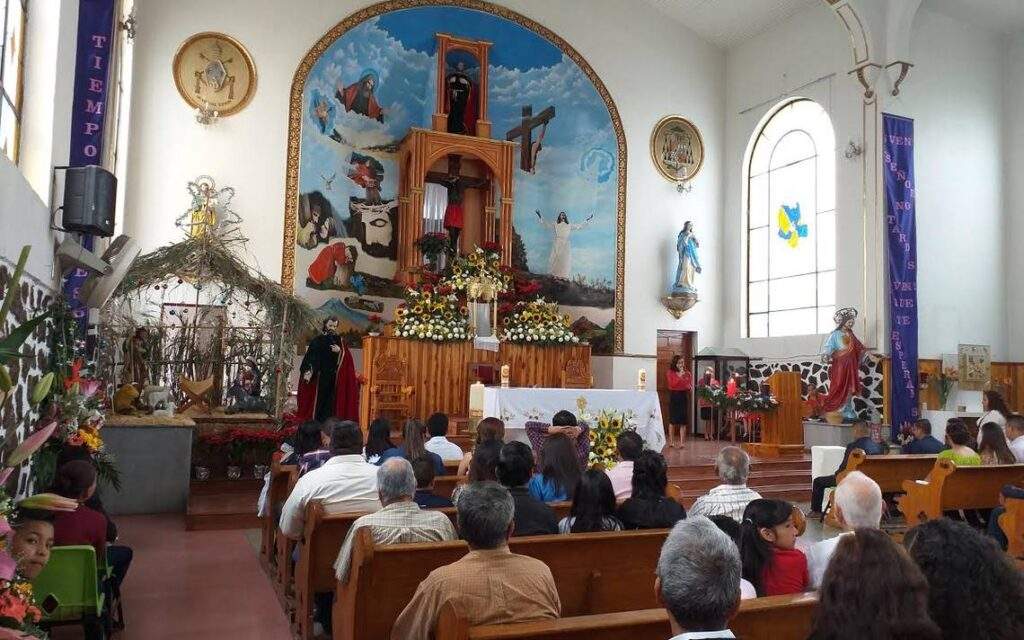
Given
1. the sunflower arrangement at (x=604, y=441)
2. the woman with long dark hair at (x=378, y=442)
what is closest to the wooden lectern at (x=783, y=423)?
the sunflower arrangement at (x=604, y=441)

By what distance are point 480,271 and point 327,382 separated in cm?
376

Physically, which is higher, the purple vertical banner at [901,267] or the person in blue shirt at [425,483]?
the purple vertical banner at [901,267]

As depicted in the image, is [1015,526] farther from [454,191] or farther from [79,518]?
[454,191]

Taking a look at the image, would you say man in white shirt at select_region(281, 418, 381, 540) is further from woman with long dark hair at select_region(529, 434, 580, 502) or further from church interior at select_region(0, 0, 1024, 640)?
woman with long dark hair at select_region(529, 434, 580, 502)

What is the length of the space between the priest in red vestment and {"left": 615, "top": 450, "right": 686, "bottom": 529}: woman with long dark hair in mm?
6035

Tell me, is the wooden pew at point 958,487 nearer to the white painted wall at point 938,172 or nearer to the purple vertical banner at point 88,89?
the white painted wall at point 938,172

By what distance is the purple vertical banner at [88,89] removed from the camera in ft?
21.2

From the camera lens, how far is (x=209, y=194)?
11.8 metres

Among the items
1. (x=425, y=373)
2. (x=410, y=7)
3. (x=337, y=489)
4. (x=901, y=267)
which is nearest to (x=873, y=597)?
(x=337, y=489)

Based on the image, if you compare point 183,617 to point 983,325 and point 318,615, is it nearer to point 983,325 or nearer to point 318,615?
point 318,615

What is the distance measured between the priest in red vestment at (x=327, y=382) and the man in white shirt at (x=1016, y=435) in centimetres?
688

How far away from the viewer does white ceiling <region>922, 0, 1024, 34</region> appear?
1359 centimetres

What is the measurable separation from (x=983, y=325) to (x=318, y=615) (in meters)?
12.8

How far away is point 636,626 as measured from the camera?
2422 mm
